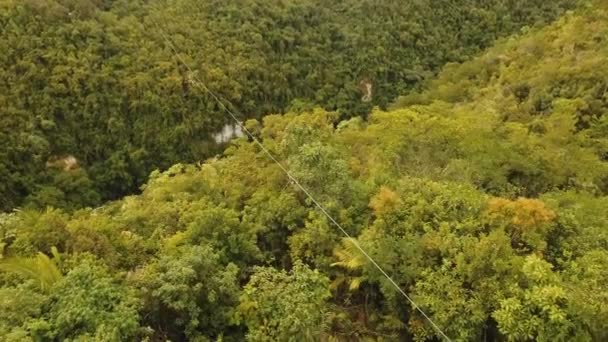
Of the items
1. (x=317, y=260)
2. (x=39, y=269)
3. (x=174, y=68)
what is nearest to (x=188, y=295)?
(x=39, y=269)

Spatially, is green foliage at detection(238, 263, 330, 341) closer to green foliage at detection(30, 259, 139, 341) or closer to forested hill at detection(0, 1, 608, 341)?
forested hill at detection(0, 1, 608, 341)

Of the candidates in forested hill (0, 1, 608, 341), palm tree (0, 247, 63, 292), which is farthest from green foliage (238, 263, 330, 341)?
palm tree (0, 247, 63, 292)

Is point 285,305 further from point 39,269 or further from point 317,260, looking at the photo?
point 39,269

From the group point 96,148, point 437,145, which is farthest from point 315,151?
point 96,148

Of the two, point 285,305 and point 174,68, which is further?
point 174,68

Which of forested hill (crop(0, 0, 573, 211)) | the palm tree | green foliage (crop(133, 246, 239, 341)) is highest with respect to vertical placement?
the palm tree

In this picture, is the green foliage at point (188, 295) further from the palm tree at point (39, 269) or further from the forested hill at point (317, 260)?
the palm tree at point (39, 269)

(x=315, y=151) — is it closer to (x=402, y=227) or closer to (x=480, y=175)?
(x=402, y=227)
